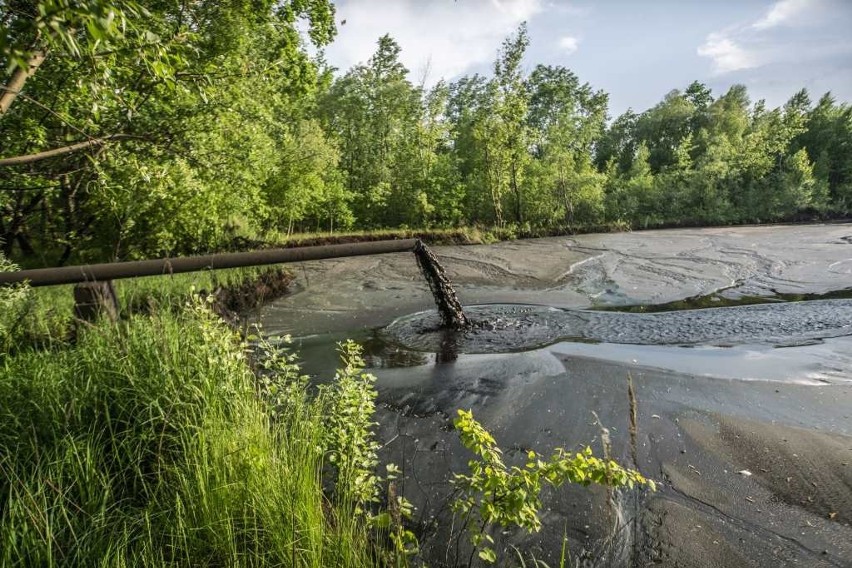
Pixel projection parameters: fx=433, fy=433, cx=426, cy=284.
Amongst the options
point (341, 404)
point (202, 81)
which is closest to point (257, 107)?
point (202, 81)

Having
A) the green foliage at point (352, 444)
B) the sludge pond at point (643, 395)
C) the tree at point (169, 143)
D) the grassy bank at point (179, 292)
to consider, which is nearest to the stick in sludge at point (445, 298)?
the sludge pond at point (643, 395)

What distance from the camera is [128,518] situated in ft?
5.66

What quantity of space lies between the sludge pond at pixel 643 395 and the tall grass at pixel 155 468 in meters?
0.75

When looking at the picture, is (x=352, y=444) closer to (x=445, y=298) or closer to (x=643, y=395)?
(x=643, y=395)

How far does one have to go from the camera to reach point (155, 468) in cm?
202

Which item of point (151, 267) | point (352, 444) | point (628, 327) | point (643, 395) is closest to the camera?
point (352, 444)

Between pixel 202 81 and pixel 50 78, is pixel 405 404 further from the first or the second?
pixel 50 78

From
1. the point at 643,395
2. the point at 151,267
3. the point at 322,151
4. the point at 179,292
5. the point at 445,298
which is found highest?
the point at 322,151

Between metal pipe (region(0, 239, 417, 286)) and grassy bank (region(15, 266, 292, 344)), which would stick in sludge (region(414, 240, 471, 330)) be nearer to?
metal pipe (region(0, 239, 417, 286))

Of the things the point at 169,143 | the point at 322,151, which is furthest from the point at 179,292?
the point at 322,151

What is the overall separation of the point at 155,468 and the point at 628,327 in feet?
18.3

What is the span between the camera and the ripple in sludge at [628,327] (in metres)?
5.21

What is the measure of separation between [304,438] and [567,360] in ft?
10.5

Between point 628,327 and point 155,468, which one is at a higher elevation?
point 155,468
